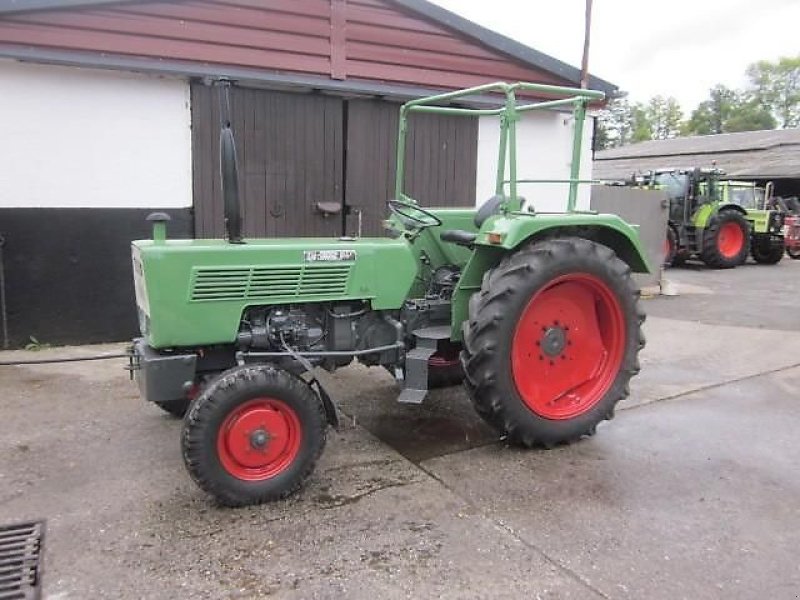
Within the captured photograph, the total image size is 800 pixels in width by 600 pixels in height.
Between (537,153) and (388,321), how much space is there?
15.7ft

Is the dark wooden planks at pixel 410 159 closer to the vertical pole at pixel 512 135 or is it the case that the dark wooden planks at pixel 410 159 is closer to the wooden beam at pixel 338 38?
the wooden beam at pixel 338 38

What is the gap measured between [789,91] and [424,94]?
65601 mm

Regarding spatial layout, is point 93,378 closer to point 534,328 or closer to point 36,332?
point 36,332

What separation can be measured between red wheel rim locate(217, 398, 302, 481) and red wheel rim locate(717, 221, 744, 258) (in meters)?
13.4

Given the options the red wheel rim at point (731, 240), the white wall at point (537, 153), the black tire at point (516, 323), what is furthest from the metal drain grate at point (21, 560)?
the red wheel rim at point (731, 240)

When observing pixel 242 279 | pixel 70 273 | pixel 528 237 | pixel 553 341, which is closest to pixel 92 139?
pixel 70 273

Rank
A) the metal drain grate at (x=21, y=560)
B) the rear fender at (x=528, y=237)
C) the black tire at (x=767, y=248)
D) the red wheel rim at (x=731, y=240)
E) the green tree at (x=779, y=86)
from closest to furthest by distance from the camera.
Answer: the metal drain grate at (x=21, y=560), the rear fender at (x=528, y=237), the red wheel rim at (x=731, y=240), the black tire at (x=767, y=248), the green tree at (x=779, y=86)

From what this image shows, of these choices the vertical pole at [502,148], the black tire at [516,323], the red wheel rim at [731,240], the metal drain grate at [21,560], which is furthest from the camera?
the red wheel rim at [731,240]

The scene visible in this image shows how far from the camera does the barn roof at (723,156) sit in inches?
846

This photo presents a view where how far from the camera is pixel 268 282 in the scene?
3406 millimetres

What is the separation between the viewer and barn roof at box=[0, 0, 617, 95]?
17.6 ft

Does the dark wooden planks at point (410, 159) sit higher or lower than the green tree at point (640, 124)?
lower

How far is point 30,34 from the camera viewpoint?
213 inches

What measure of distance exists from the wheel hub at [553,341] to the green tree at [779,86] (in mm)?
64145
